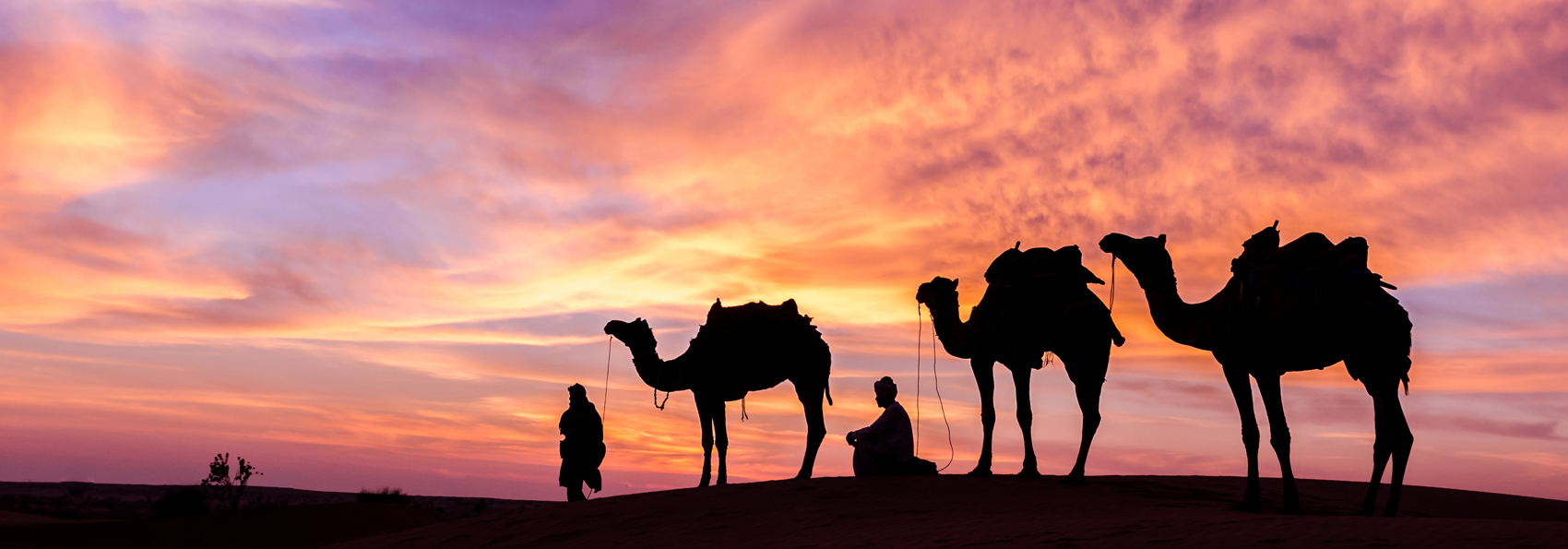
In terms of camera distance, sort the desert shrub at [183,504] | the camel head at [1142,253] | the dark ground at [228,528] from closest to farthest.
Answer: the camel head at [1142,253] → the dark ground at [228,528] → the desert shrub at [183,504]

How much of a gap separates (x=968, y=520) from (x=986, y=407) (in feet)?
13.7

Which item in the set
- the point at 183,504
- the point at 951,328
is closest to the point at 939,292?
the point at 951,328

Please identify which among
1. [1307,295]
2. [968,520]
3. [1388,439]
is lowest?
[968,520]

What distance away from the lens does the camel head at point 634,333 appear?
66.9 ft

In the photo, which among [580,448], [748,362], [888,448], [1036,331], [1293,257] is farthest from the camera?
[580,448]

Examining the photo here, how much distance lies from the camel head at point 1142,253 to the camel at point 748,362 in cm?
596

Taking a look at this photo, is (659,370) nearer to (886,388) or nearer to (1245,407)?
(886,388)

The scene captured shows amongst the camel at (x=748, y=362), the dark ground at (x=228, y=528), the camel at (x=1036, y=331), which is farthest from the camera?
the dark ground at (x=228, y=528)

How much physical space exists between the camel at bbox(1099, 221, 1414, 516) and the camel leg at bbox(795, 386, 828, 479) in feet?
22.6

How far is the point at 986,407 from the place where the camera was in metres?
16.7

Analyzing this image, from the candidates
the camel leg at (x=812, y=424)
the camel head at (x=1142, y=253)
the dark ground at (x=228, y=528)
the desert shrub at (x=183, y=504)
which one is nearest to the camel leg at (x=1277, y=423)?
the camel head at (x=1142, y=253)

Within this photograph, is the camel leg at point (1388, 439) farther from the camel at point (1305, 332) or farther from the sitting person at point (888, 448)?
the sitting person at point (888, 448)

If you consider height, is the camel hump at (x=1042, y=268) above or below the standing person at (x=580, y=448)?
above

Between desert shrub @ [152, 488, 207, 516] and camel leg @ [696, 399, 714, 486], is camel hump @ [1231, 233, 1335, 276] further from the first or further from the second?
desert shrub @ [152, 488, 207, 516]
